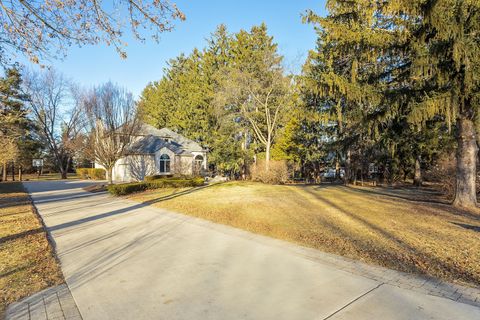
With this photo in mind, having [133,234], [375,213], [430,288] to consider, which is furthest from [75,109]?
[430,288]

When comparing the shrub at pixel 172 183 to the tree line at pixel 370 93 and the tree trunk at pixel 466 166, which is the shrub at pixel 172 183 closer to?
the tree line at pixel 370 93

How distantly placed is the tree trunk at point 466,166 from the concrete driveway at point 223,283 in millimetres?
7750

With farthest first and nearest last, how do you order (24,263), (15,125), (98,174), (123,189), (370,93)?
(98,174) < (15,125) < (123,189) < (370,93) < (24,263)

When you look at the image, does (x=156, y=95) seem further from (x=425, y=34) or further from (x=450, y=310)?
(x=450, y=310)

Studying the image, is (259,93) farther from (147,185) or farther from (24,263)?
(24,263)

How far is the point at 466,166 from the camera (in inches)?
372

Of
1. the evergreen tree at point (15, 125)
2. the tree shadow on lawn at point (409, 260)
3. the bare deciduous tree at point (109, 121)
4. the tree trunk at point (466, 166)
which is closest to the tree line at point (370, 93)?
the tree trunk at point (466, 166)

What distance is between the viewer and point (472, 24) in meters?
8.45

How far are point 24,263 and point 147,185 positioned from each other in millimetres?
12422

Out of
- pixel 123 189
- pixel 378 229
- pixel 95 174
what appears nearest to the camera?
pixel 378 229

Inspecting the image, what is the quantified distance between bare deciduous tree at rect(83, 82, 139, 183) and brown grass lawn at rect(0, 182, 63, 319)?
37.5 feet

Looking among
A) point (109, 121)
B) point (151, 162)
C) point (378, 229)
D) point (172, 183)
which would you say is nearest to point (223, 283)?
point (378, 229)

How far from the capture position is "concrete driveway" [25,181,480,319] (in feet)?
9.77

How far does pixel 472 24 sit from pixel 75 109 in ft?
146
